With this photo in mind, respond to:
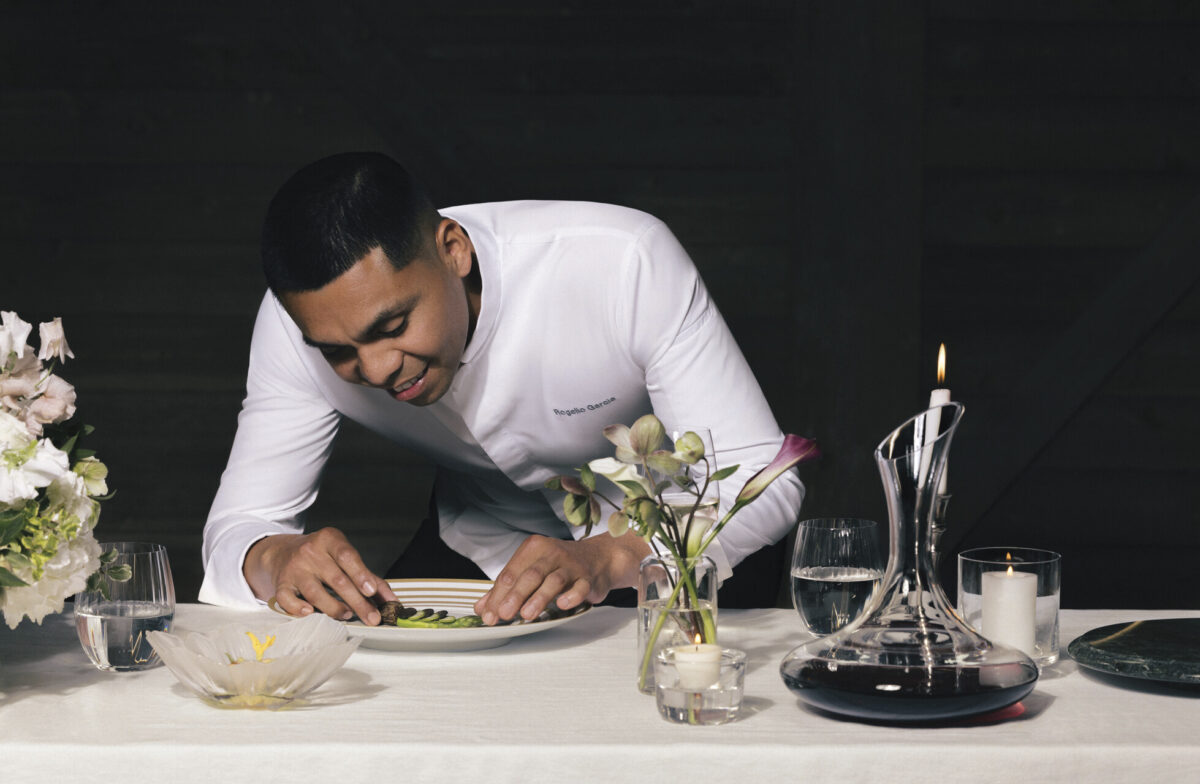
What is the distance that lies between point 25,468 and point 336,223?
0.52m

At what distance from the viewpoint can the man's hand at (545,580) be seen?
4.21ft

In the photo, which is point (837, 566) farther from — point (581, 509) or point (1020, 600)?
point (581, 509)

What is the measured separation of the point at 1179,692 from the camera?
3.64 feet

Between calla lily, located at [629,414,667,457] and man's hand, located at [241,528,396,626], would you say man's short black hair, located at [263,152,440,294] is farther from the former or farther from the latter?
calla lily, located at [629,414,667,457]

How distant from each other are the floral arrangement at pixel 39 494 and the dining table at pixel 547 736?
0.08 meters

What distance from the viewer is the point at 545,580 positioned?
1.30 metres

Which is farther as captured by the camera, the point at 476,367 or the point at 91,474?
the point at 476,367

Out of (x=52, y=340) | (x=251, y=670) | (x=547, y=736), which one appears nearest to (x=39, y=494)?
(x=52, y=340)

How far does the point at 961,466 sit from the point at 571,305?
1.33 meters

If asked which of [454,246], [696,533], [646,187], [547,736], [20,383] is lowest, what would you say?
[547,736]

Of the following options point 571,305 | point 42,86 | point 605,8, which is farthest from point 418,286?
point 42,86

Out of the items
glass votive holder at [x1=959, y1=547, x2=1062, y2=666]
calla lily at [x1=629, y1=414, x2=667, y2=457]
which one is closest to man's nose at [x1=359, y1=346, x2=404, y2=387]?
calla lily at [x1=629, y1=414, x2=667, y2=457]

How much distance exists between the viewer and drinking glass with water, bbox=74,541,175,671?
1186mm

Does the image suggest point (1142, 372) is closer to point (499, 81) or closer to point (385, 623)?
point (499, 81)
